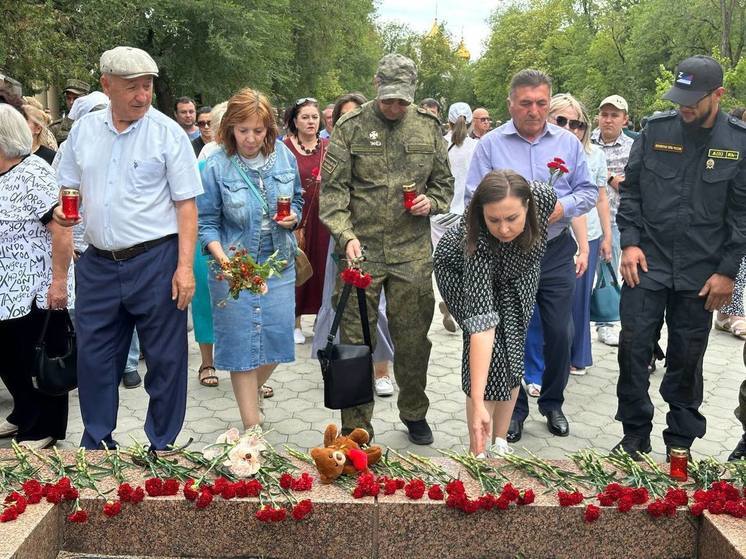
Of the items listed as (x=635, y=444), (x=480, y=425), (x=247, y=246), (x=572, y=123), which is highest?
(x=572, y=123)

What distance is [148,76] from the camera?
12.5 feet

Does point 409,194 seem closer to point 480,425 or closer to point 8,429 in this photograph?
point 480,425

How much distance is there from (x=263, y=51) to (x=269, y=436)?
24.5 meters

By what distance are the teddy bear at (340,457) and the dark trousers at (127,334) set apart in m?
0.98

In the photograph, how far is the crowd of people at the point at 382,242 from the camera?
12.6ft

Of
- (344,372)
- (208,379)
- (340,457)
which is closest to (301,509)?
(340,457)

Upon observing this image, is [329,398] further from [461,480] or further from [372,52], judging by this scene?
[372,52]

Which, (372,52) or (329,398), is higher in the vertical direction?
(372,52)

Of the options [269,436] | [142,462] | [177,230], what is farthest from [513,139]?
[142,462]

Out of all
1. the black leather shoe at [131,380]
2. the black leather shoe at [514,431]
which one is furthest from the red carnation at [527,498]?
the black leather shoe at [131,380]

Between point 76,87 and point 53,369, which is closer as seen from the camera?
point 53,369

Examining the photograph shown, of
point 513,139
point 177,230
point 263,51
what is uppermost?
point 263,51

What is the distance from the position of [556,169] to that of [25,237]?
2.87 meters

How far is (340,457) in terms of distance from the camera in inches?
132
